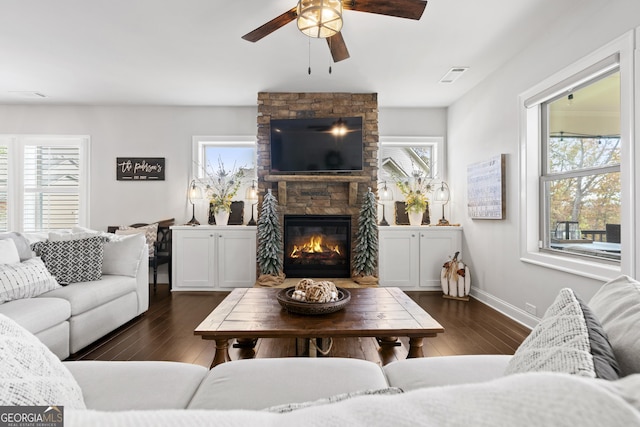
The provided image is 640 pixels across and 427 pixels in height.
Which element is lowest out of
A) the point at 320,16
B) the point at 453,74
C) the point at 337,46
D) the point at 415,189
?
the point at 415,189

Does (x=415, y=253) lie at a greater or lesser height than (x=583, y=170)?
lesser

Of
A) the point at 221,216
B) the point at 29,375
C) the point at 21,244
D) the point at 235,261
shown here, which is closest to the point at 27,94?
the point at 21,244

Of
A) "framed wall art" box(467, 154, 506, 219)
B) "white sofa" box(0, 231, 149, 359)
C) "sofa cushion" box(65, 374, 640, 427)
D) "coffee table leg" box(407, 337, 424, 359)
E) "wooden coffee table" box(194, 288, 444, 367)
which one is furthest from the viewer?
"framed wall art" box(467, 154, 506, 219)

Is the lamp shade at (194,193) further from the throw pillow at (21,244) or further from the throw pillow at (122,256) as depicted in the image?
the throw pillow at (21,244)

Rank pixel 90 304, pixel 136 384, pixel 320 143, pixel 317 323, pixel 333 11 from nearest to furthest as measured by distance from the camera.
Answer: pixel 136 384 < pixel 317 323 < pixel 333 11 < pixel 90 304 < pixel 320 143

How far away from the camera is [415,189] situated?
485 centimetres

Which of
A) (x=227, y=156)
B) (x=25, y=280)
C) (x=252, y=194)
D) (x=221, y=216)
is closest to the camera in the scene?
(x=25, y=280)

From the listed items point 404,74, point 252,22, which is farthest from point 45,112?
point 404,74

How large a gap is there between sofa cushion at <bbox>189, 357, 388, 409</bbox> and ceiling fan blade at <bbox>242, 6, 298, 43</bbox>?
2154 millimetres

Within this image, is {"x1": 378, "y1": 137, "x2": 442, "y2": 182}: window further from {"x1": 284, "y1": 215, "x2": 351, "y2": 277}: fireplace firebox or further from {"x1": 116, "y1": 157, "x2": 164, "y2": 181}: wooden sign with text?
{"x1": 116, "y1": 157, "x2": 164, "y2": 181}: wooden sign with text

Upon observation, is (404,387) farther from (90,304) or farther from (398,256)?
(398,256)

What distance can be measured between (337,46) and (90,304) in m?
2.89

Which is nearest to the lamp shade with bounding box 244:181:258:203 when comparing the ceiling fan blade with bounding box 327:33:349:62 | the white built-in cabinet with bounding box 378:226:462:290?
the white built-in cabinet with bounding box 378:226:462:290

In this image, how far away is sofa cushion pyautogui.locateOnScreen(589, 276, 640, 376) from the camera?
65cm
